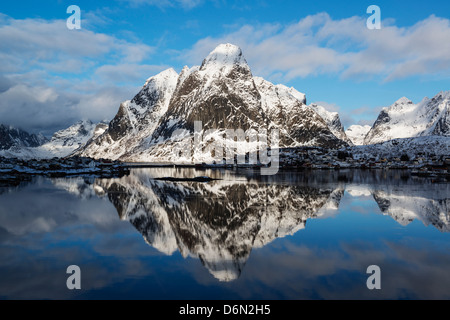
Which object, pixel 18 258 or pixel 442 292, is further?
pixel 18 258

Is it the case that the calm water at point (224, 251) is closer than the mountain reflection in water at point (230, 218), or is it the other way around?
the calm water at point (224, 251)

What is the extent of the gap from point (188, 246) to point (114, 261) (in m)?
6.58

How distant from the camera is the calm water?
20453 mm

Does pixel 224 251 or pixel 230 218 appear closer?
pixel 224 251

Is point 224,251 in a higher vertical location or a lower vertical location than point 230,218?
lower

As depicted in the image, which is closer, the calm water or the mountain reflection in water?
the calm water

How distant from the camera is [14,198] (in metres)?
62.9

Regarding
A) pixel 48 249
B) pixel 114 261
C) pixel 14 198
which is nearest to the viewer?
pixel 114 261

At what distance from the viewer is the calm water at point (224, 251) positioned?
20.5 meters

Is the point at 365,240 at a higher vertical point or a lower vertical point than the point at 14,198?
lower

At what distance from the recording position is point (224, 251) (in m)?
28.2
